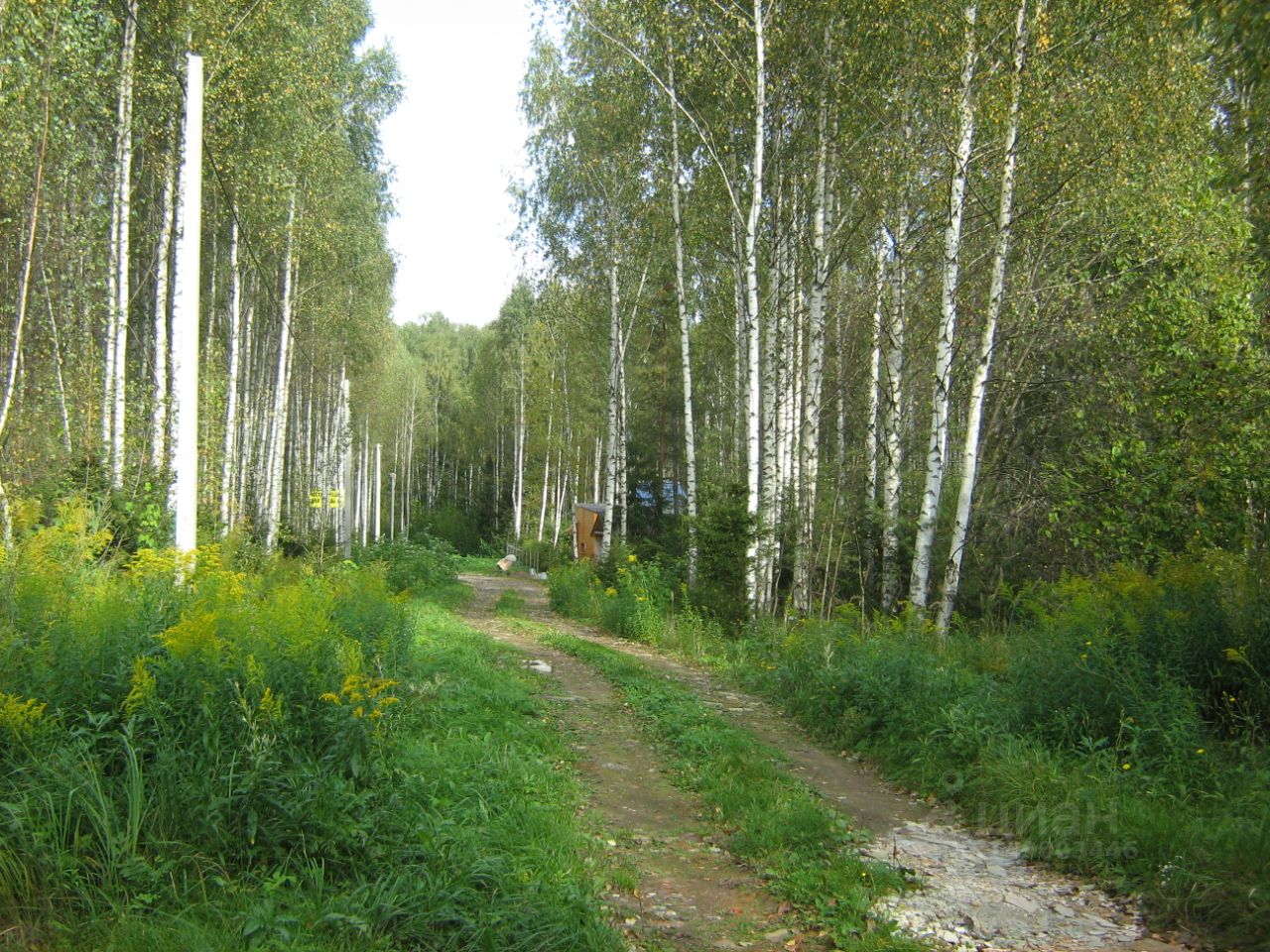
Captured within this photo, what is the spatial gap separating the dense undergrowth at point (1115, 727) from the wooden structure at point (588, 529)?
851 inches

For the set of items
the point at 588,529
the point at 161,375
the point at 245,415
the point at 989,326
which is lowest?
the point at 588,529

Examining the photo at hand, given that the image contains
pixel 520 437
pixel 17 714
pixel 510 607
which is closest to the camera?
pixel 17 714

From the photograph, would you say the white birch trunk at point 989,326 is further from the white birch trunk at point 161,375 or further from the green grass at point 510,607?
the white birch trunk at point 161,375

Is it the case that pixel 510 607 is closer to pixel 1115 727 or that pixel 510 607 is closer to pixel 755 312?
pixel 755 312

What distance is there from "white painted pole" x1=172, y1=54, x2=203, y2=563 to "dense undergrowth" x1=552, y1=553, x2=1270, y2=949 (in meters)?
5.83

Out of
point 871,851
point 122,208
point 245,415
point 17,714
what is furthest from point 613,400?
point 17,714

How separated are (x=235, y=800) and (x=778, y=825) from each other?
3.00 m

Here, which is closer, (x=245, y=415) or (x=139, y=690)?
(x=139, y=690)

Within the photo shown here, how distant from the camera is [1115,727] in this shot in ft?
19.6

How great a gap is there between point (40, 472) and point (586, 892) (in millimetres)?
11956

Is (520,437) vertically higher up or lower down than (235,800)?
higher up

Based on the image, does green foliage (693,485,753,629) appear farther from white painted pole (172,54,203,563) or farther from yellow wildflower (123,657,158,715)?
yellow wildflower (123,657,158,715)

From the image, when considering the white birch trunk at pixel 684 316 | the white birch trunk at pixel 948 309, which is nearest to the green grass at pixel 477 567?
the white birch trunk at pixel 684 316

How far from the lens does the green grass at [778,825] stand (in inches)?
164
